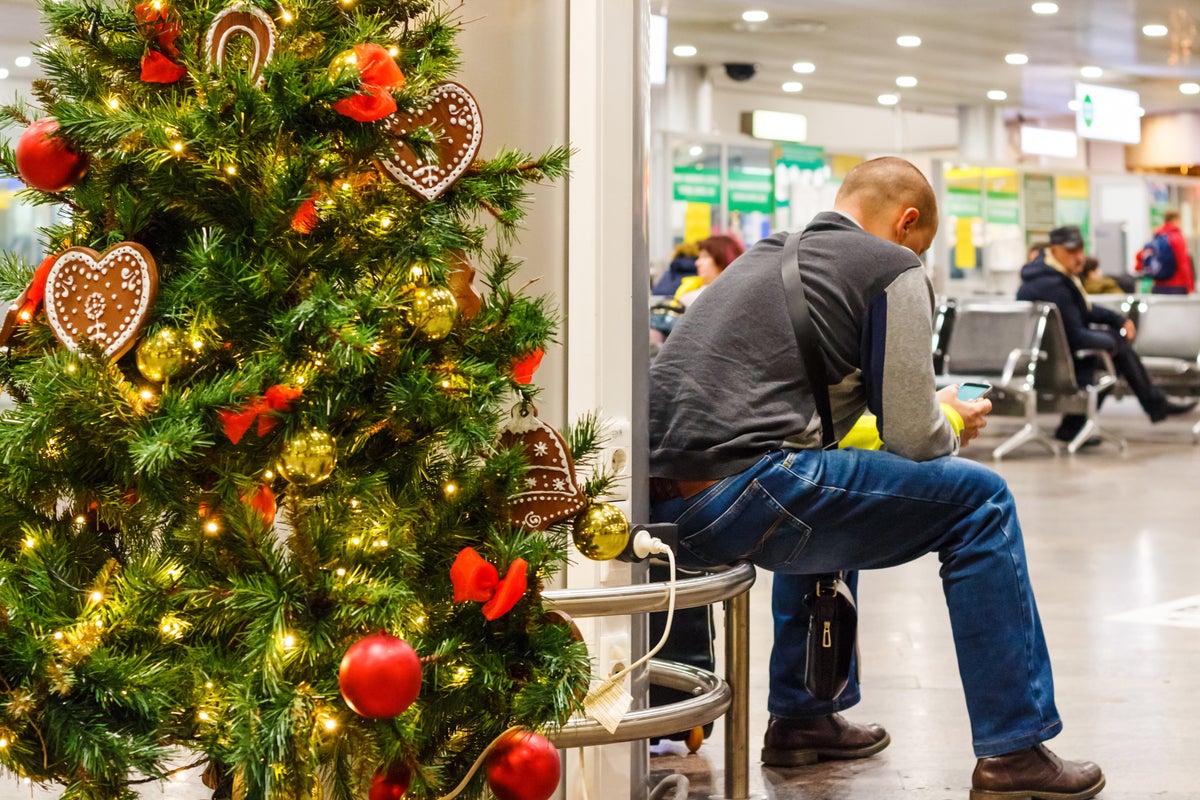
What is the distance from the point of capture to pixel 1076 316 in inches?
393

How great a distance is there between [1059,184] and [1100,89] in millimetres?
3108

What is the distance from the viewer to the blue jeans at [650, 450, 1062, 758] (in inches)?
105

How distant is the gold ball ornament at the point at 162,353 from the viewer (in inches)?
62.2

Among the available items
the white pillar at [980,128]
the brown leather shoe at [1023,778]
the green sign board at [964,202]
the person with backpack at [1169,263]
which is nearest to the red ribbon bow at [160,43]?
the brown leather shoe at [1023,778]

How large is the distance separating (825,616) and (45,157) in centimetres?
175

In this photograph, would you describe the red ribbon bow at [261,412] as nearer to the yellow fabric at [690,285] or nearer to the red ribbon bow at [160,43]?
the red ribbon bow at [160,43]

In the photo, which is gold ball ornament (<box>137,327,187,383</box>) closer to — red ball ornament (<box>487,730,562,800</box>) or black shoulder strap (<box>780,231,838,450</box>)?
red ball ornament (<box>487,730,562,800</box>)

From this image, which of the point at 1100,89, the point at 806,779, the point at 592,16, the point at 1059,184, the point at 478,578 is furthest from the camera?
the point at 1100,89

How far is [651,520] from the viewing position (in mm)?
2807

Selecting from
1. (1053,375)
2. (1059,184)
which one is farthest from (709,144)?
(1053,375)

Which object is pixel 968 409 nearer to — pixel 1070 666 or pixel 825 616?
pixel 825 616

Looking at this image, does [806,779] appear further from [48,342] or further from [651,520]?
[48,342]

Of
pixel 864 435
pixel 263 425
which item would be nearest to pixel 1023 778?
pixel 864 435

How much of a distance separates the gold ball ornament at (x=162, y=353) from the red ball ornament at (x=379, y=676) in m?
0.36
